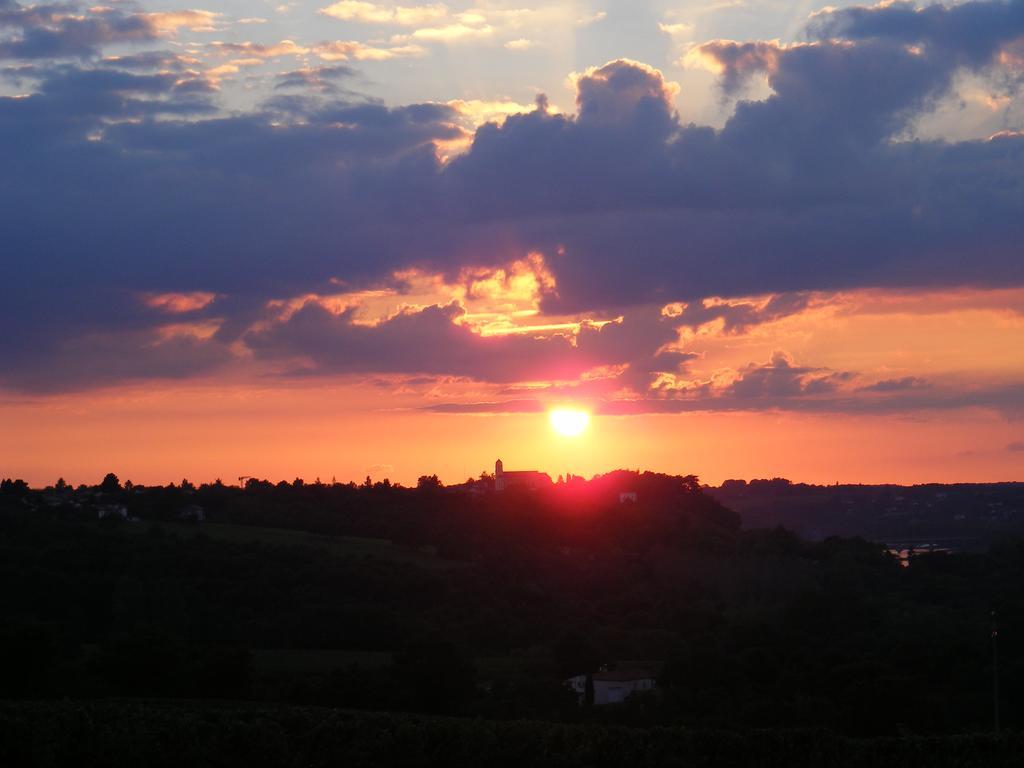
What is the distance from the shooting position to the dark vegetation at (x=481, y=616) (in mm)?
32688

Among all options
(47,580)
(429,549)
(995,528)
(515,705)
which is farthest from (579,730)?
(995,528)

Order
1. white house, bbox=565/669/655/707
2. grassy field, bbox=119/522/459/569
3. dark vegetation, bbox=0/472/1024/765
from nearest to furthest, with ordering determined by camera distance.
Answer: dark vegetation, bbox=0/472/1024/765, white house, bbox=565/669/655/707, grassy field, bbox=119/522/459/569

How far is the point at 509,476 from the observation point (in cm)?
11556

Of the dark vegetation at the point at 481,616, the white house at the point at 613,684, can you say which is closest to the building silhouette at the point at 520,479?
the dark vegetation at the point at 481,616

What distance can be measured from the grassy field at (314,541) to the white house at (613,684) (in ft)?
83.5

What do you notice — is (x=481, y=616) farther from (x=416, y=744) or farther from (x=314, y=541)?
(x=416, y=744)

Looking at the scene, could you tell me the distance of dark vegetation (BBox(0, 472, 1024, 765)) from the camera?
32.7 metres

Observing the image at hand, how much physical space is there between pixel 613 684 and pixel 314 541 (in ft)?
113

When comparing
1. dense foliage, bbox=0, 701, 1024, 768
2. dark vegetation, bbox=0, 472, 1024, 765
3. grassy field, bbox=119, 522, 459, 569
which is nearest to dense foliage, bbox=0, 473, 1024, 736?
dark vegetation, bbox=0, 472, 1024, 765

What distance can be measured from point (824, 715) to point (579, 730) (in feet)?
40.6

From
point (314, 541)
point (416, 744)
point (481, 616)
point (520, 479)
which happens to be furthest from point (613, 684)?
point (520, 479)

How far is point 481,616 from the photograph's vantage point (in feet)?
190

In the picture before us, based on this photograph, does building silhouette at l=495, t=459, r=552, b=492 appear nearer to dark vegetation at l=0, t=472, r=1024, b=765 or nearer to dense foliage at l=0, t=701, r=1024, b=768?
dark vegetation at l=0, t=472, r=1024, b=765

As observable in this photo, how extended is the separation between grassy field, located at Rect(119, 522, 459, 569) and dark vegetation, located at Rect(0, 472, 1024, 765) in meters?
0.38
